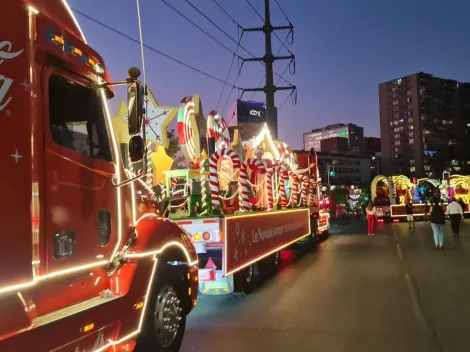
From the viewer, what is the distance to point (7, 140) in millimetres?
2914

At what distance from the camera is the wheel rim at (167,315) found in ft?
15.5

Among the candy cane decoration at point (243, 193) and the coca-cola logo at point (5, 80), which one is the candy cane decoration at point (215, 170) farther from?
the coca-cola logo at point (5, 80)

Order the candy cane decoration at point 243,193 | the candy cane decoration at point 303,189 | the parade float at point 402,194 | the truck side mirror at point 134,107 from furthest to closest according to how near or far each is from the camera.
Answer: the parade float at point 402,194 → the candy cane decoration at point 303,189 → the candy cane decoration at point 243,193 → the truck side mirror at point 134,107

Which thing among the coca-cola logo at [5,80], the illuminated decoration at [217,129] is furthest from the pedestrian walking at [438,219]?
the coca-cola logo at [5,80]

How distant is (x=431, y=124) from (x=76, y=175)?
132 metres

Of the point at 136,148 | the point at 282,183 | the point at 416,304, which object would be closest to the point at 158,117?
the point at 282,183

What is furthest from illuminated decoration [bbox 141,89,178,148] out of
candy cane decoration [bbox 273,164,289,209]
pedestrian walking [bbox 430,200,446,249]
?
pedestrian walking [bbox 430,200,446,249]

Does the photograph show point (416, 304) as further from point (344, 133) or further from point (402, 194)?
point (344, 133)

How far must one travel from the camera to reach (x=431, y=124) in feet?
408

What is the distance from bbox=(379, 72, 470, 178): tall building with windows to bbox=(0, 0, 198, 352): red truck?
12612 centimetres

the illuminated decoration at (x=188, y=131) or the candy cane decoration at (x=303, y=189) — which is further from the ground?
the illuminated decoration at (x=188, y=131)

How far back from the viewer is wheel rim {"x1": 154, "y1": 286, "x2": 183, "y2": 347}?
185 inches

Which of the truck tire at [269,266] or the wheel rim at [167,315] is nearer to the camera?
the wheel rim at [167,315]

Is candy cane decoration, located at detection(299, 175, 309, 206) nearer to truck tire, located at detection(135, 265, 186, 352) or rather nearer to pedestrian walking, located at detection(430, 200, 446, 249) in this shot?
pedestrian walking, located at detection(430, 200, 446, 249)
